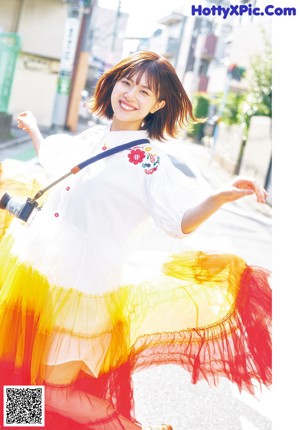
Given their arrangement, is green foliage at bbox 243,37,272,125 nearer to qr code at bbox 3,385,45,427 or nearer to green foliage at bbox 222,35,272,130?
green foliage at bbox 222,35,272,130

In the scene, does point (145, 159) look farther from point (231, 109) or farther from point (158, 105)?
point (231, 109)

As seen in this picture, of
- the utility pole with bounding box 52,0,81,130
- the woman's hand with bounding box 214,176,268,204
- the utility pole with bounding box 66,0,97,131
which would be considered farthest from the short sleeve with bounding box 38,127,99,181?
the utility pole with bounding box 66,0,97,131

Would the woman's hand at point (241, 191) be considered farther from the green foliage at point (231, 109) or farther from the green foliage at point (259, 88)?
the green foliage at point (231, 109)

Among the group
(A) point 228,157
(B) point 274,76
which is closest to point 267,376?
(B) point 274,76

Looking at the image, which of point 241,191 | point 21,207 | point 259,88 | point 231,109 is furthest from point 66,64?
point 241,191

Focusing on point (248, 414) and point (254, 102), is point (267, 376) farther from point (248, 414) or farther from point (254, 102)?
point (254, 102)

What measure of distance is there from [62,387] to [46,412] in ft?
0.33

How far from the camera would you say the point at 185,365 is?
7.27 ft

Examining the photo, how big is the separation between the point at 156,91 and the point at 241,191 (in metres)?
0.46

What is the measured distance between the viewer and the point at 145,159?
205cm

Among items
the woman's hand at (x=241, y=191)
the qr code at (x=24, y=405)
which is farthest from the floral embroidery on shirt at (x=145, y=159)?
the qr code at (x=24, y=405)

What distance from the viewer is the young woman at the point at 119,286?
6.70ft

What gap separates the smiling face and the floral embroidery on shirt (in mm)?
104
